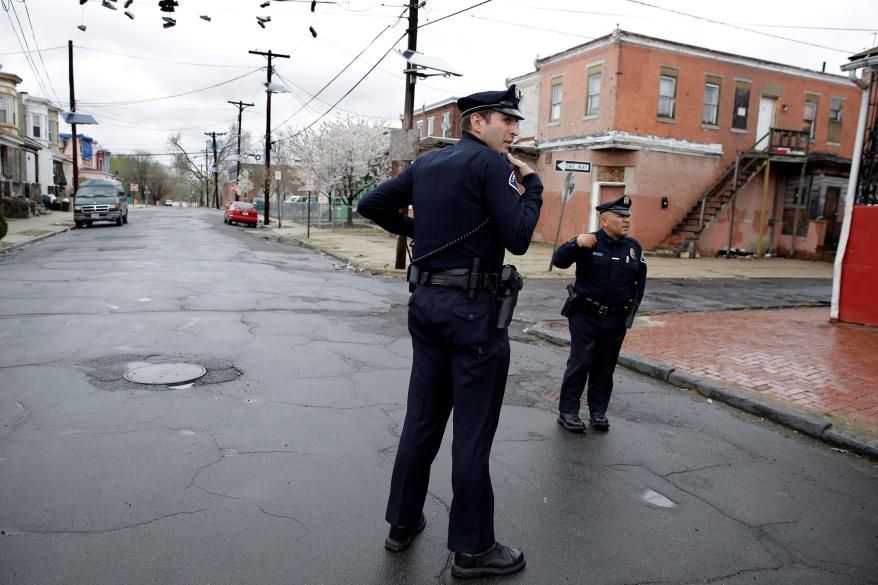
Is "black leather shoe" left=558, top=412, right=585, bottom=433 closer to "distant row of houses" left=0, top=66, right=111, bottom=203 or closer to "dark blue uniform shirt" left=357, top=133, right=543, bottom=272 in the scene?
"dark blue uniform shirt" left=357, top=133, right=543, bottom=272

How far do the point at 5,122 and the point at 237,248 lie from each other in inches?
1175

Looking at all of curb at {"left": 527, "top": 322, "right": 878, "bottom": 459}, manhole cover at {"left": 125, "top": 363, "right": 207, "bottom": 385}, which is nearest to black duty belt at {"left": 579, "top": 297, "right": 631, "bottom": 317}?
curb at {"left": 527, "top": 322, "right": 878, "bottom": 459}

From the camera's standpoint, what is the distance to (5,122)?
1558 inches

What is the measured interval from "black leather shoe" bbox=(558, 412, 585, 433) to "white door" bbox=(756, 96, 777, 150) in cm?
2571

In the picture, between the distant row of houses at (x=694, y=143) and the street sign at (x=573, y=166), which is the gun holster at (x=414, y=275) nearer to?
the street sign at (x=573, y=166)

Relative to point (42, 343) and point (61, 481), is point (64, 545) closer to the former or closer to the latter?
point (61, 481)

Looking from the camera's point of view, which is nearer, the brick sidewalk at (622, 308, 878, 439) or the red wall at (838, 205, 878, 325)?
the brick sidewalk at (622, 308, 878, 439)

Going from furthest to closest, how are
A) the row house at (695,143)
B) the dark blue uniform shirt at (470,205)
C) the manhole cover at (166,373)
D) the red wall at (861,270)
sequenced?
the row house at (695,143)
the red wall at (861,270)
the manhole cover at (166,373)
the dark blue uniform shirt at (470,205)

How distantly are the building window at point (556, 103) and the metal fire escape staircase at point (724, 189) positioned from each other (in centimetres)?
690

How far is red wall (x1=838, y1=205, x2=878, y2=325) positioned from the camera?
32.3 ft

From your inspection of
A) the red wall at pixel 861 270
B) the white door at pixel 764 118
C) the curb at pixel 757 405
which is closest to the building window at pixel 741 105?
the white door at pixel 764 118

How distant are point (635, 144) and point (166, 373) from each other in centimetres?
2114

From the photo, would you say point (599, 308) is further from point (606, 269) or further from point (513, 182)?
point (513, 182)

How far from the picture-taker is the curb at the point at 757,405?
5.06 meters
